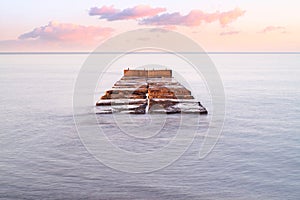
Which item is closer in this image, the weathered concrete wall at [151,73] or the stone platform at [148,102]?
the stone platform at [148,102]

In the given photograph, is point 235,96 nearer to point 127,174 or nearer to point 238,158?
point 238,158

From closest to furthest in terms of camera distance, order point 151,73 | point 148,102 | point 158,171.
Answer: point 158,171 < point 148,102 < point 151,73

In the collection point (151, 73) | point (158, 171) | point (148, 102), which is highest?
point (151, 73)

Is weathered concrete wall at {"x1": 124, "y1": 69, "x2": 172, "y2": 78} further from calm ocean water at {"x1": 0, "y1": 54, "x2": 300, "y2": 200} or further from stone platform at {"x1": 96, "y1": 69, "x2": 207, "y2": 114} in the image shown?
calm ocean water at {"x1": 0, "y1": 54, "x2": 300, "y2": 200}

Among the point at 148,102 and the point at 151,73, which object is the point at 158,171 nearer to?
the point at 148,102

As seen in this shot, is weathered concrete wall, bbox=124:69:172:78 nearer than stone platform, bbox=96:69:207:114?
No

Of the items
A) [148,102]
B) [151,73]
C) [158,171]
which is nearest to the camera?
[158,171]

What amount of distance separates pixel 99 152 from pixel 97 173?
138 inches

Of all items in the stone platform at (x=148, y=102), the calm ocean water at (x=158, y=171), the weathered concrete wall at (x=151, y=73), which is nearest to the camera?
the calm ocean water at (x=158, y=171)

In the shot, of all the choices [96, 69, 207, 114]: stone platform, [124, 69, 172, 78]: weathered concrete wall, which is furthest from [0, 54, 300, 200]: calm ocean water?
[124, 69, 172, 78]: weathered concrete wall

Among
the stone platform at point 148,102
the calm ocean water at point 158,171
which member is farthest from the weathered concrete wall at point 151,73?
the calm ocean water at point 158,171

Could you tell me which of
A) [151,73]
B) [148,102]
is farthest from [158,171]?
[151,73]

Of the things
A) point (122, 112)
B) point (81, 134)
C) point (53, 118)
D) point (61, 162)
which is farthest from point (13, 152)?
point (122, 112)

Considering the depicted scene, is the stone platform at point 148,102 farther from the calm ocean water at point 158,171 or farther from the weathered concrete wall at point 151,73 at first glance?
the weathered concrete wall at point 151,73
